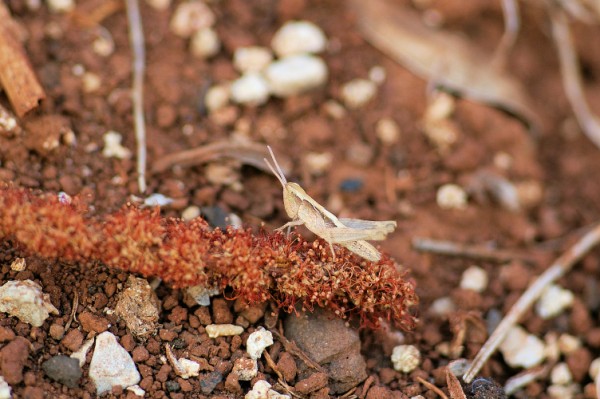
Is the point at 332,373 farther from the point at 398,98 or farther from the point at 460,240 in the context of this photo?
the point at 398,98

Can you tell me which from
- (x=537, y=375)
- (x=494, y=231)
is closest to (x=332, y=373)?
(x=537, y=375)

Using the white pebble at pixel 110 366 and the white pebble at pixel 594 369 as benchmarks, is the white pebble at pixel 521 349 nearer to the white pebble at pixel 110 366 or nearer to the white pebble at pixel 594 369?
the white pebble at pixel 594 369

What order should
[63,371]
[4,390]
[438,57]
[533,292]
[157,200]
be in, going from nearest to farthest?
1. [4,390]
2. [63,371]
3. [157,200]
4. [533,292]
5. [438,57]

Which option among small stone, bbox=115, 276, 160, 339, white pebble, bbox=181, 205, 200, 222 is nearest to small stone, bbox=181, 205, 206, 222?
white pebble, bbox=181, 205, 200, 222

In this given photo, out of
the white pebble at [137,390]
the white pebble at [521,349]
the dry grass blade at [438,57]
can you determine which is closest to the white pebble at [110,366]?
the white pebble at [137,390]

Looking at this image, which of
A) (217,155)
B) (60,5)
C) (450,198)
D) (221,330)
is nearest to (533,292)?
(450,198)

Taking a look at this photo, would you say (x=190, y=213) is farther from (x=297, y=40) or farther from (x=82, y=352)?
(x=297, y=40)
